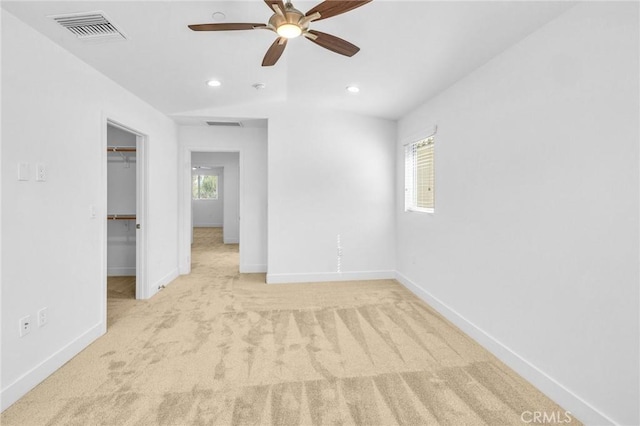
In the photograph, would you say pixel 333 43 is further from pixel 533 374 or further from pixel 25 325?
pixel 25 325

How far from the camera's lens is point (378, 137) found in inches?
186

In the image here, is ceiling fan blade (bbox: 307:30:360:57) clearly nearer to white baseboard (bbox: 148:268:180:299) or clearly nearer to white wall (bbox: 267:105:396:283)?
white wall (bbox: 267:105:396:283)

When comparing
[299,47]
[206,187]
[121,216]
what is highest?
[299,47]

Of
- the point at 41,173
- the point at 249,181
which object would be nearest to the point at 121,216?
the point at 249,181

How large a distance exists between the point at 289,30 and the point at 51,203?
6.79 feet

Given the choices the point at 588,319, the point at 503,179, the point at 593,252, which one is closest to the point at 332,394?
the point at 588,319

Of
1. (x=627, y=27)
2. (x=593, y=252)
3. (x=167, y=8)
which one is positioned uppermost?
(x=167, y=8)

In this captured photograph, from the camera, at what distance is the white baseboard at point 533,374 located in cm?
176


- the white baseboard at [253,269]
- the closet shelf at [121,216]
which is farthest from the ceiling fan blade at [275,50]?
the white baseboard at [253,269]

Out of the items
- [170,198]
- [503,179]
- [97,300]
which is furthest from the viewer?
[170,198]

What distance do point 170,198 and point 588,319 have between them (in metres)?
4.71

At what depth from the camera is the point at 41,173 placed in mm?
2180

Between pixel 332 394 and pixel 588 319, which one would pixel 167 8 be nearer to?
pixel 332 394

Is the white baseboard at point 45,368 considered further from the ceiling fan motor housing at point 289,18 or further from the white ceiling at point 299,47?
the ceiling fan motor housing at point 289,18
